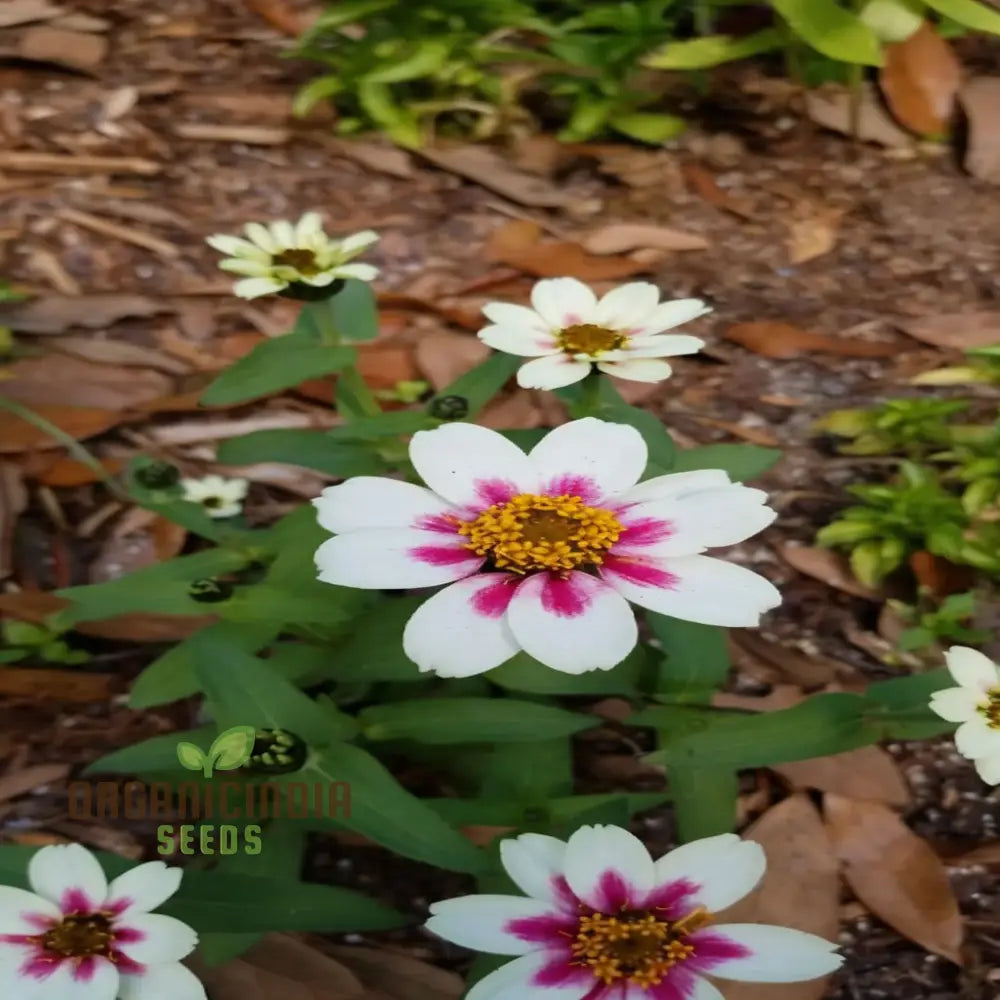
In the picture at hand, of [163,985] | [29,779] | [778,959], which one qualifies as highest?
[778,959]

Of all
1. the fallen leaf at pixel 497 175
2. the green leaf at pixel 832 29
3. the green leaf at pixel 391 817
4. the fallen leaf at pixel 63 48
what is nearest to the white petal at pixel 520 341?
the green leaf at pixel 391 817

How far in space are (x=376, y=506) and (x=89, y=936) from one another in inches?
12.6

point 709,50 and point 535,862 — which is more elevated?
point 709,50

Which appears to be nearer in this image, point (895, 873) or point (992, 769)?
point (992, 769)

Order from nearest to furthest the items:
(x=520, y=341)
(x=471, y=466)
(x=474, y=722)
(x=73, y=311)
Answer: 1. (x=471, y=466)
2. (x=474, y=722)
3. (x=520, y=341)
4. (x=73, y=311)

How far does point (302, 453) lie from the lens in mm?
964

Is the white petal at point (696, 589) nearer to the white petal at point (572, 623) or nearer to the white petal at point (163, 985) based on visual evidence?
the white petal at point (572, 623)

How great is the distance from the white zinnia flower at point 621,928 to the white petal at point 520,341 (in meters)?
0.41

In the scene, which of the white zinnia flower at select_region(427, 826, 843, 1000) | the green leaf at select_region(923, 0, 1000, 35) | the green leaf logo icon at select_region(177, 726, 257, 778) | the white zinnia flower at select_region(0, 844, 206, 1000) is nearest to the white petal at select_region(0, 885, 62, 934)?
the white zinnia flower at select_region(0, 844, 206, 1000)

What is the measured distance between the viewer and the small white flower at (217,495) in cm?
117

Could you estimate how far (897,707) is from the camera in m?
0.81

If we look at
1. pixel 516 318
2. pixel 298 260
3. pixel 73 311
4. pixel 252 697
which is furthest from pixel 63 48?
pixel 252 697

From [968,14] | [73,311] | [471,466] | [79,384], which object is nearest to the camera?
[471,466]

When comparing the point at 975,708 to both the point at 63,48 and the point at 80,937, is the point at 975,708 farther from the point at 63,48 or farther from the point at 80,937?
the point at 63,48
